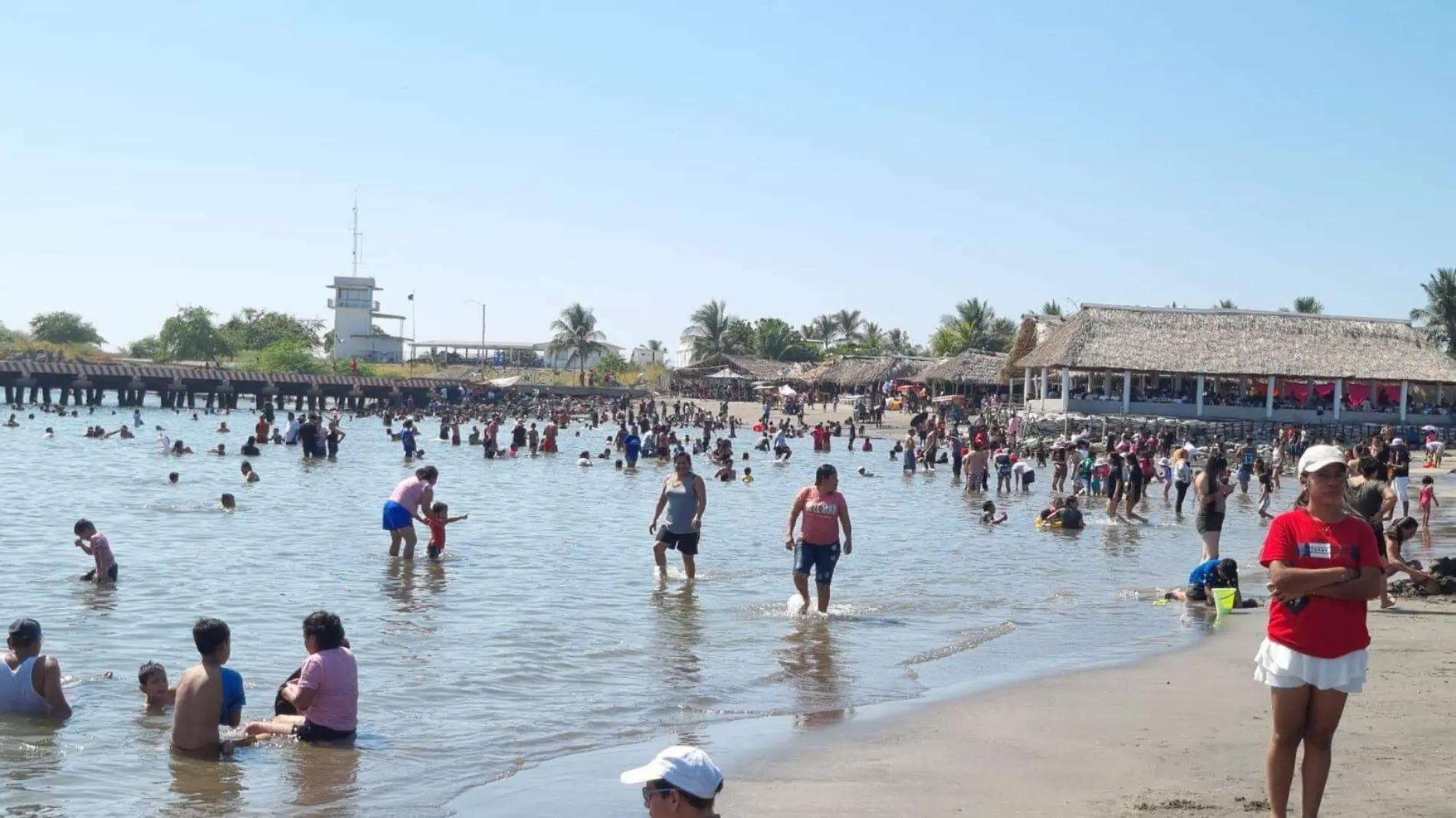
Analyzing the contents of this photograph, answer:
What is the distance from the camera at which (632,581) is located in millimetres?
15555

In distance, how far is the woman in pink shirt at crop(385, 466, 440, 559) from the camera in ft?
51.0

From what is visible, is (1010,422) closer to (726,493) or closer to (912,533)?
(726,493)

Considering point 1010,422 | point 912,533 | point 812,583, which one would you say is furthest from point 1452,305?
point 812,583

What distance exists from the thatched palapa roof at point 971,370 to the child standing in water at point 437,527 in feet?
165

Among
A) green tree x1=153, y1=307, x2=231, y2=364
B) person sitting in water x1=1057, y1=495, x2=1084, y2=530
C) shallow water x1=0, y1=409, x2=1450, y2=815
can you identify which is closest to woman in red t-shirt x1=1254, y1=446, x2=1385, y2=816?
shallow water x1=0, y1=409, x2=1450, y2=815

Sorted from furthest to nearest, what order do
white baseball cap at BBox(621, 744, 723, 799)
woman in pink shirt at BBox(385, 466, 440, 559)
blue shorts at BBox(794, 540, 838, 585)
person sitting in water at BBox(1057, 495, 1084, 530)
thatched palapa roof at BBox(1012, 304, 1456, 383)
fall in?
thatched palapa roof at BBox(1012, 304, 1456, 383), person sitting in water at BBox(1057, 495, 1084, 530), woman in pink shirt at BBox(385, 466, 440, 559), blue shorts at BBox(794, 540, 838, 585), white baseball cap at BBox(621, 744, 723, 799)

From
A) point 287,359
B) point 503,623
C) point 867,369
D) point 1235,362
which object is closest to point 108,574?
point 503,623

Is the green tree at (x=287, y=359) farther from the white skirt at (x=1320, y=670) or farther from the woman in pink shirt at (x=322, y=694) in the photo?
the white skirt at (x=1320, y=670)

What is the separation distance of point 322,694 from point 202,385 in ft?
253

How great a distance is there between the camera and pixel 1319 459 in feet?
16.3

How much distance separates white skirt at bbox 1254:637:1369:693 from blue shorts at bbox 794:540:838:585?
23.1 ft

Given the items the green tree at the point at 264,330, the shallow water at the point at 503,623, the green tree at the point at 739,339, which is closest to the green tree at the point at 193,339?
the green tree at the point at 264,330

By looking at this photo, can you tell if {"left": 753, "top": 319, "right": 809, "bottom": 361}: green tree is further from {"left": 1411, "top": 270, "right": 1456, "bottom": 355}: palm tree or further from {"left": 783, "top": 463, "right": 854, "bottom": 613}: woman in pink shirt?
{"left": 783, "top": 463, "right": 854, "bottom": 613}: woman in pink shirt

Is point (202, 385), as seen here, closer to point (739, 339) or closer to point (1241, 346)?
point (739, 339)
